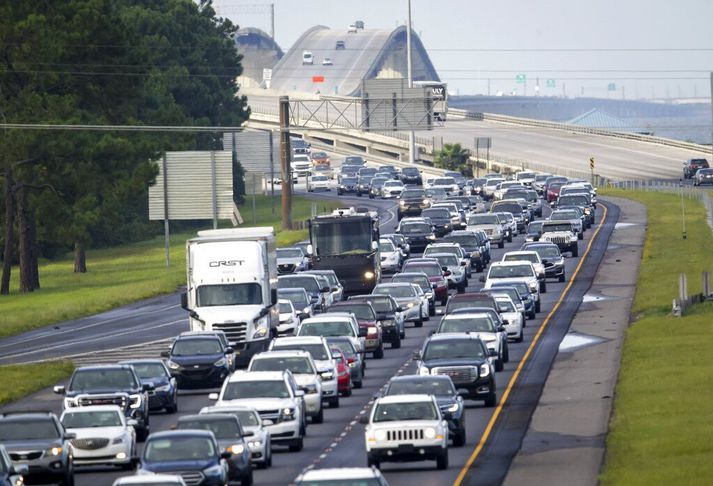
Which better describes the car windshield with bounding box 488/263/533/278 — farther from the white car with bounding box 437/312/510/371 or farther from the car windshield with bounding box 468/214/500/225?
the car windshield with bounding box 468/214/500/225

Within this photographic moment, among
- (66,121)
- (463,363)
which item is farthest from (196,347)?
(66,121)

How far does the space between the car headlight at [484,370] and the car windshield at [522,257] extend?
29686mm

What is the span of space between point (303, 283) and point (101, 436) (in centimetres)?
3103

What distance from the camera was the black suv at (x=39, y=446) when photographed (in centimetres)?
3306

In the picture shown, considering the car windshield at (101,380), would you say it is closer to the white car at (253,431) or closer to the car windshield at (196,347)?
the white car at (253,431)

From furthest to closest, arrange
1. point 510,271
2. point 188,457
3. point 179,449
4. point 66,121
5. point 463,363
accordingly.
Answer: point 66,121 → point 510,271 → point 463,363 → point 179,449 → point 188,457

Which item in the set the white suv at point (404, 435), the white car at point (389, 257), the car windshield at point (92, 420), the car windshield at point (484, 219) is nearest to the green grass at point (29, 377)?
the car windshield at point (92, 420)

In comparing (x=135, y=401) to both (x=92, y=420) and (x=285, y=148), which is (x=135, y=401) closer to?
(x=92, y=420)

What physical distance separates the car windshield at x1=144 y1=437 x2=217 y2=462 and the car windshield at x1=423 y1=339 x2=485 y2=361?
13.6m

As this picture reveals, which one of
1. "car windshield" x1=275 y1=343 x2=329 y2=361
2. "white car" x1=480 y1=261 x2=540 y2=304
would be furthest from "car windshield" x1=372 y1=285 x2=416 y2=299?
"car windshield" x1=275 y1=343 x2=329 y2=361

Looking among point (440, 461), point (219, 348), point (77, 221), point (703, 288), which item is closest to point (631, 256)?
point (703, 288)

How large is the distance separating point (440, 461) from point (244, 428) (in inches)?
155

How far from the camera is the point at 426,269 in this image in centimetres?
7275

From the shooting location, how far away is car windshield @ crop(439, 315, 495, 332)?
51062 millimetres
